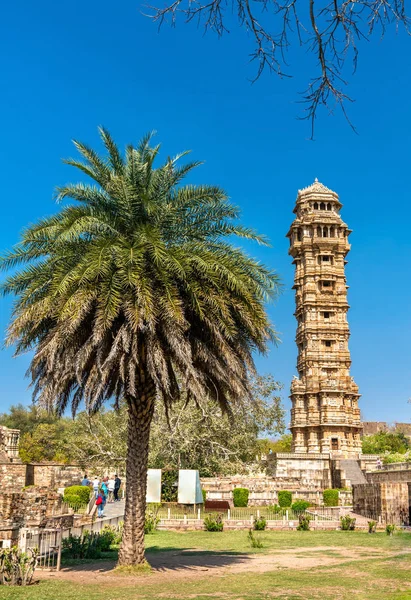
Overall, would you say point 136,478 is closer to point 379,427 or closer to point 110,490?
point 110,490

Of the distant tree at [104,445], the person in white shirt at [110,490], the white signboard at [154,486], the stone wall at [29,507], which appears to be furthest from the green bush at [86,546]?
the distant tree at [104,445]

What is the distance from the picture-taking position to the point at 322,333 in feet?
190

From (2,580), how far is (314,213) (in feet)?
176

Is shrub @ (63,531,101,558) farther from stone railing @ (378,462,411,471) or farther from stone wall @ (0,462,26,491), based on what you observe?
stone railing @ (378,462,411,471)

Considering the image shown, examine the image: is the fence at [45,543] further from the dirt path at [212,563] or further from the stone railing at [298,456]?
the stone railing at [298,456]

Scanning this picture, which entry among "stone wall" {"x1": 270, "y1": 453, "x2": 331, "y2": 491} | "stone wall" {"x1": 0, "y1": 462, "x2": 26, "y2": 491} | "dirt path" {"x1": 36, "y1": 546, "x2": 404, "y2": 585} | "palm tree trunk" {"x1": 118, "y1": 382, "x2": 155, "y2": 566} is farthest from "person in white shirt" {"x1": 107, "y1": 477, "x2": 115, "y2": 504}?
"palm tree trunk" {"x1": 118, "y1": 382, "x2": 155, "y2": 566}

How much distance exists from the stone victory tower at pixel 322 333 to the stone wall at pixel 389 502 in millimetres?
23034

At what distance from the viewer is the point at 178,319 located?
12.5 m

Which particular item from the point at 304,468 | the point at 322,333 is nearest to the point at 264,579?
the point at 304,468

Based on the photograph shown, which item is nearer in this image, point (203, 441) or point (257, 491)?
point (257, 491)

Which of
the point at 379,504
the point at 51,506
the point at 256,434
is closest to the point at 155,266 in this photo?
the point at 51,506

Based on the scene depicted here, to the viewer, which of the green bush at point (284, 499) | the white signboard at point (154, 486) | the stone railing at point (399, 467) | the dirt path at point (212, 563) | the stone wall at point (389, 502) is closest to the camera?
the dirt path at point (212, 563)

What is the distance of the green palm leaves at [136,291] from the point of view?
1267 centimetres

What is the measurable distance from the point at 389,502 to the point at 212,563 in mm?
13688
